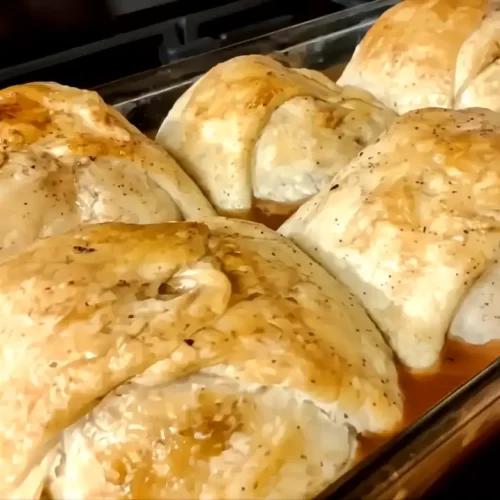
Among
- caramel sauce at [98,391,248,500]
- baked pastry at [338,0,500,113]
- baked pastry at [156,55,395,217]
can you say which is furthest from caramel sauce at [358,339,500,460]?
baked pastry at [338,0,500,113]

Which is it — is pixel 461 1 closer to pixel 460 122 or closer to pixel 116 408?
pixel 460 122

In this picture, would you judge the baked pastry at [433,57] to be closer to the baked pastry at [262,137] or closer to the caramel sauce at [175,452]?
the baked pastry at [262,137]

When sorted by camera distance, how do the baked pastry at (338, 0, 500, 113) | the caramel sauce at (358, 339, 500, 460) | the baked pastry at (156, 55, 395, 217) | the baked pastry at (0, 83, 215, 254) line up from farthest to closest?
the baked pastry at (338, 0, 500, 113) → the baked pastry at (156, 55, 395, 217) → the baked pastry at (0, 83, 215, 254) → the caramel sauce at (358, 339, 500, 460)

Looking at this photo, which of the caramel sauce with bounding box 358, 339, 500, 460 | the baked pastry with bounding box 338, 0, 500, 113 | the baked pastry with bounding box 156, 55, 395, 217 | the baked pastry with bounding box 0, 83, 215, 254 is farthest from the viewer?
the baked pastry with bounding box 338, 0, 500, 113

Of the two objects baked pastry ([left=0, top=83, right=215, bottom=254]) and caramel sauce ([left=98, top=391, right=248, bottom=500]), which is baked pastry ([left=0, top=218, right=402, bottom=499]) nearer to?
caramel sauce ([left=98, top=391, right=248, bottom=500])

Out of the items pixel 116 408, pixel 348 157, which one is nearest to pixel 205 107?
pixel 348 157

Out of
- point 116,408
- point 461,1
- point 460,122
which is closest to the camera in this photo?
point 116,408

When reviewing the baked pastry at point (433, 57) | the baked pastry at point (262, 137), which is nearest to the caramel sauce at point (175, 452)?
the baked pastry at point (262, 137)
